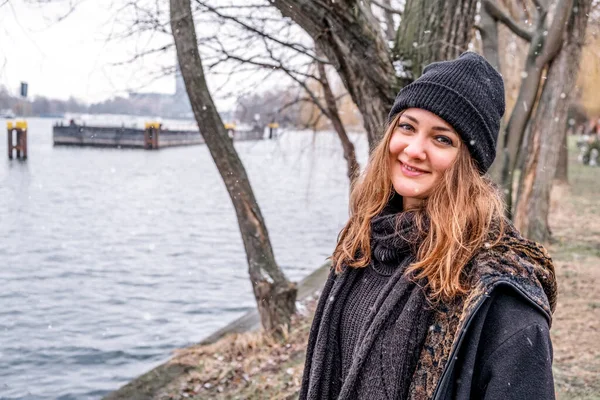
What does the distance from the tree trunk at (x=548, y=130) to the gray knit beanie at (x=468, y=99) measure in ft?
26.0

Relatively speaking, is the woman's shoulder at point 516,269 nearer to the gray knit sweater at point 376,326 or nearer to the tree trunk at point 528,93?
the gray knit sweater at point 376,326

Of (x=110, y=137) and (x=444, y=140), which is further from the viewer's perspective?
(x=110, y=137)

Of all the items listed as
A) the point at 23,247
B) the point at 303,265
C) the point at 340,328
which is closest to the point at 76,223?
the point at 23,247

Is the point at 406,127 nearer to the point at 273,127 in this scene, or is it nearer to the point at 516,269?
the point at 516,269

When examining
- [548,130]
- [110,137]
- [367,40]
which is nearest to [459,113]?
[367,40]

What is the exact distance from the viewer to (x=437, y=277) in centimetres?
203

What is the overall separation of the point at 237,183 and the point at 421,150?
632 cm

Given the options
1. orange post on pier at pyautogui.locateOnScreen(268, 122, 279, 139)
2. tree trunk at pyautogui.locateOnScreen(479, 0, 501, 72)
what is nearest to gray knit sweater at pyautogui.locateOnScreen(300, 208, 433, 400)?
tree trunk at pyautogui.locateOnScreen(479, 0, 501, 72)

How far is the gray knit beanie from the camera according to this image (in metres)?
2.15

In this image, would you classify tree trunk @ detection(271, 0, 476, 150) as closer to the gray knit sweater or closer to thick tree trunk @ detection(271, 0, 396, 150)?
thick tree trunk @ detection(271, 0, 396, 150)

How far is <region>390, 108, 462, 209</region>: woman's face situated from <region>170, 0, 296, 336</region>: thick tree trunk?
5.21 m

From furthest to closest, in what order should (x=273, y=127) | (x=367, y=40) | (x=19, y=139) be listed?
1. (x=19, y=139)
2. (x=273, y=127)
3. (x=367, y=40)

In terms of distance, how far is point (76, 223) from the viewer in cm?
2372

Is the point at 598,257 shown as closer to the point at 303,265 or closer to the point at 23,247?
the point at 303,265
